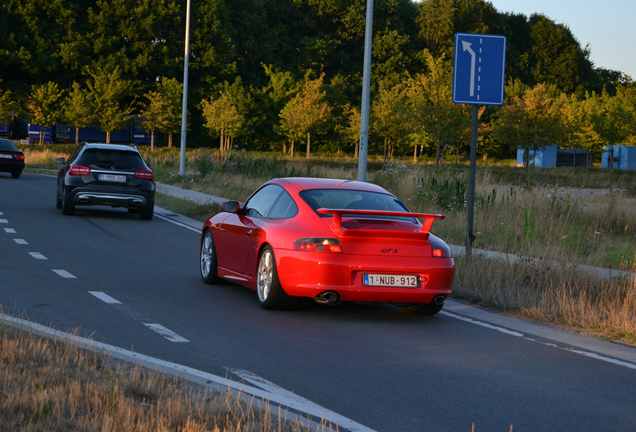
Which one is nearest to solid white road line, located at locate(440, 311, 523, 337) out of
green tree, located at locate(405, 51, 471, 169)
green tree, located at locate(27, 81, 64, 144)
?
green tree, located at locate(405, 51, 471, 169)

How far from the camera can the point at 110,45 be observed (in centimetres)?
7462

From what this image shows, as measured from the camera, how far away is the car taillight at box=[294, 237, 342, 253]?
788cm

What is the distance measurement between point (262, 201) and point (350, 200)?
112cm

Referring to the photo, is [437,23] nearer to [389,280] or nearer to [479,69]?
[479,69]

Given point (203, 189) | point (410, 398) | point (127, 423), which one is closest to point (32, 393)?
point (127, 423)

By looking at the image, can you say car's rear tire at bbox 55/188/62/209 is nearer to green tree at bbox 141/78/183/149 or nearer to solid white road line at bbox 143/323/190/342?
solid white road line at bbox 143/323/190/342

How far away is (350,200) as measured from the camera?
8.80 meters

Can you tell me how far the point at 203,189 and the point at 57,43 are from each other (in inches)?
2001

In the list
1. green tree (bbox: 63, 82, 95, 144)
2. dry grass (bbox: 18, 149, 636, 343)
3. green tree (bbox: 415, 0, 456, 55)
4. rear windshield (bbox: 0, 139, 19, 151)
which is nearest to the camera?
dry grass (bbox: 18, 149, 636, 343)

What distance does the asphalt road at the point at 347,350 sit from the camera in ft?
16.9

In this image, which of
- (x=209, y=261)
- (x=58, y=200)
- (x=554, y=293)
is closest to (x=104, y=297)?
(x=209, y=261)

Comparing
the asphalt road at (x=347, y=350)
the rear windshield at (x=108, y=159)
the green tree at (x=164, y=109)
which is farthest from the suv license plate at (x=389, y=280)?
the green tree at (x=164, y=109)

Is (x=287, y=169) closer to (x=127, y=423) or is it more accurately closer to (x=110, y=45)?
(x=127, y=423)

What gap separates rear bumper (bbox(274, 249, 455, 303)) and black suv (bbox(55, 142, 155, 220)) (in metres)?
10.8
